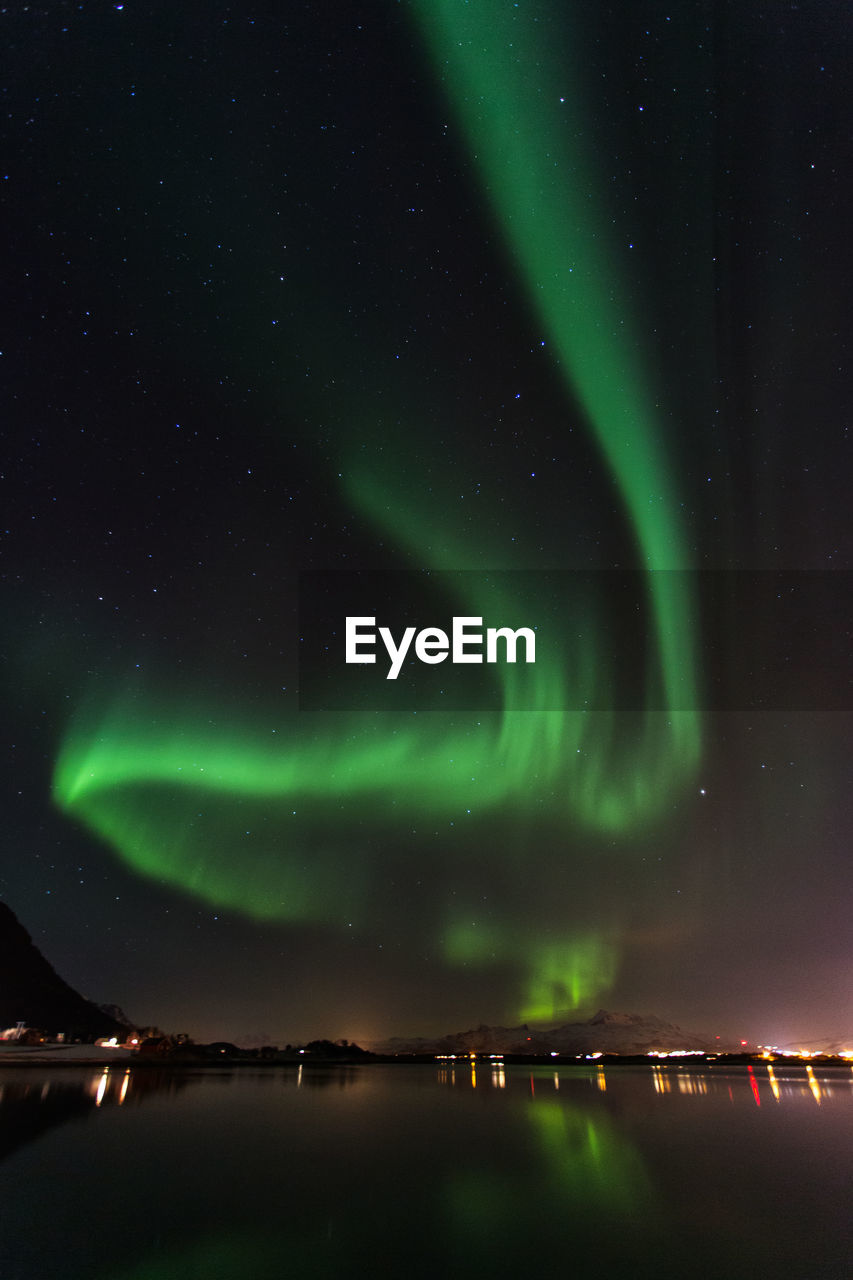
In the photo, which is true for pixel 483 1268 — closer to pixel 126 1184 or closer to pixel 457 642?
pixel 126 1184

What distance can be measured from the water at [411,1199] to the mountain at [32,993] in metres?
164

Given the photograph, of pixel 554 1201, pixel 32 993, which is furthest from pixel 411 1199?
pixel 32 993

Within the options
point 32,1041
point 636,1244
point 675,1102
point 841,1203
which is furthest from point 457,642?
point 32,1041

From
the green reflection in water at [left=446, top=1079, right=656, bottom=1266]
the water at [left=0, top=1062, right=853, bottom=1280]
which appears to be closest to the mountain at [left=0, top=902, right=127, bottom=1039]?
the water at [left=0, top=1062, right=853, bottom=1280]

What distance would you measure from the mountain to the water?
163729 millimetres

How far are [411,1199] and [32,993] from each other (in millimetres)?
196270

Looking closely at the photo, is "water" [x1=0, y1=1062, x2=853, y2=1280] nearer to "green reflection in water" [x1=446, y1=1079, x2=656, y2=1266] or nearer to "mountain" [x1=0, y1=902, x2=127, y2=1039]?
"green reflection in water" [x1=446, y1=1079, x2=656, y2=1266]

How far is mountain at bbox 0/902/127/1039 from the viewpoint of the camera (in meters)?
172

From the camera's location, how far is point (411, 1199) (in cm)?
1816

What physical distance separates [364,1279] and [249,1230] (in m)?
3.74

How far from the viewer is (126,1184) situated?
19.1 metres

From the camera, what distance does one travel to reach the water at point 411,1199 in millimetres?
13203

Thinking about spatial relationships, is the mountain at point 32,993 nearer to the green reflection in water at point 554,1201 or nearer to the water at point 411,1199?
the water at point 411,1199

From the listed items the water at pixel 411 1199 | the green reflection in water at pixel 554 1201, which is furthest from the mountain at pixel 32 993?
the green reflection in water at pixel 554 1201
